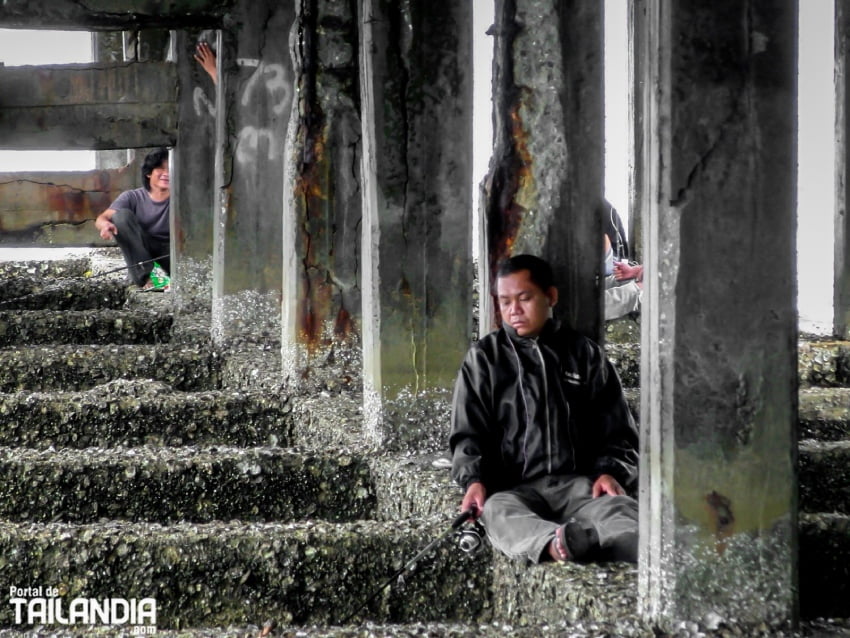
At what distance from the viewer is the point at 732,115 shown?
3439mm

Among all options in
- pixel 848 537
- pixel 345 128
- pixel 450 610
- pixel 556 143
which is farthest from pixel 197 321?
pixel 848 537

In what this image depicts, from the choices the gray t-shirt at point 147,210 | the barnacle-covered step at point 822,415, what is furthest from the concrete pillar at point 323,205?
the gray t-shirt at point 147,210

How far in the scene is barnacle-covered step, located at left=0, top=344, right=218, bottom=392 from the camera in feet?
26.5

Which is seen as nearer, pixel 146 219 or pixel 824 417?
pixel 824 417

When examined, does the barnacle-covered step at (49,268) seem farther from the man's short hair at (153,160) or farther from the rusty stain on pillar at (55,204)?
the man's short hair at (153,160)

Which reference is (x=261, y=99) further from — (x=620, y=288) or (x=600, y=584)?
(x=600, y=584)

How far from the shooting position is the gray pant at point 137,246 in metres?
11.3

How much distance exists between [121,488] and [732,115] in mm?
3384

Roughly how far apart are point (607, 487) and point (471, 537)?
0.51 m

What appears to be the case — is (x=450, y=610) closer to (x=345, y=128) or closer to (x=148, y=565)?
(x=148, y=565)

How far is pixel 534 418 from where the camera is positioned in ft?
15.6

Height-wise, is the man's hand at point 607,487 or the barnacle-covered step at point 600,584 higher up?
the man's hand at point 607,487

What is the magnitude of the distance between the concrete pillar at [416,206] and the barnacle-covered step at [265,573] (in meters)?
1.42

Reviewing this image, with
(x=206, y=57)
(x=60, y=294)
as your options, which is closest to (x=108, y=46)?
(x=60, y=294)
